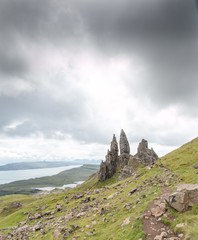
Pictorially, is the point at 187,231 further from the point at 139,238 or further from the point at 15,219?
the point at 15,219

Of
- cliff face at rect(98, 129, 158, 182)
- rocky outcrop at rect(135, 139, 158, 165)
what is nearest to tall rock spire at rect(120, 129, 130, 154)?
cliff face at rect(98, 129, 158, 182)

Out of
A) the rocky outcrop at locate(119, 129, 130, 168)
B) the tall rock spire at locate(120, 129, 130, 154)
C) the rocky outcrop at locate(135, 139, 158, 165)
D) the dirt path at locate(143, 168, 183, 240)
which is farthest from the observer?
the tall rock spire at locate(120, 129, 130, 154)

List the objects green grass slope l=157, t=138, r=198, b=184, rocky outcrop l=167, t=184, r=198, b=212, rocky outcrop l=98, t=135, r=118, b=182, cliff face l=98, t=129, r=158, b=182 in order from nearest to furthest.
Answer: rocky outcrop l=167, t=184, r=198, b=212 < green grass slope l=157, t=138, r=198, b=184 < rocky outcrop l=98, t=135, r=118, b=182 < cliff face l=98, t=129, r=158, b=182

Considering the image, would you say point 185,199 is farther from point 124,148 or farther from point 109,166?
point 124,148

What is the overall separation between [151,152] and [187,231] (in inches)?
6297

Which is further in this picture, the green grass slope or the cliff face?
the cliff face

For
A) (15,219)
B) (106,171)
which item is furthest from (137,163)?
(15,219)

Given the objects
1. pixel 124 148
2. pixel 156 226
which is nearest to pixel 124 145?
pixel 124 148

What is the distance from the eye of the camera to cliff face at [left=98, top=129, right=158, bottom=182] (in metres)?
138

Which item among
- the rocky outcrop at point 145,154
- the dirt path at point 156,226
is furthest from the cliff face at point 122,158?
the dirt path at point 156,226

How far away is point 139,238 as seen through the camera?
52.1 ft

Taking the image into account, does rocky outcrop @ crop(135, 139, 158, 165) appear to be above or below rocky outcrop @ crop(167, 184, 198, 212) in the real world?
above

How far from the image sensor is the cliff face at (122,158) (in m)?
138

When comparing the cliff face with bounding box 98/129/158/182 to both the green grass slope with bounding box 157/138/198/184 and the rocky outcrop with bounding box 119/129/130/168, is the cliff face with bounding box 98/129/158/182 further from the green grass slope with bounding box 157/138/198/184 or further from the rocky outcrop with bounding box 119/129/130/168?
the green grass slope with bounding box 157/138/198/184
